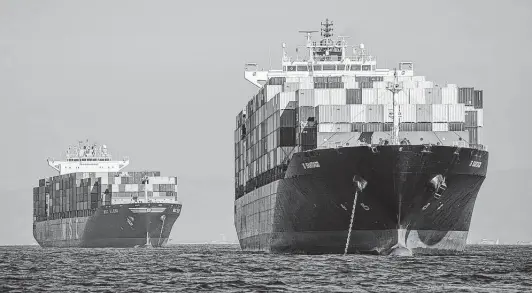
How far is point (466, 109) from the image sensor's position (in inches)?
2657

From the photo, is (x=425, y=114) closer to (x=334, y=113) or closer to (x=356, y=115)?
(x=356, y=115)

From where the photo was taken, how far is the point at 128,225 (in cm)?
12250

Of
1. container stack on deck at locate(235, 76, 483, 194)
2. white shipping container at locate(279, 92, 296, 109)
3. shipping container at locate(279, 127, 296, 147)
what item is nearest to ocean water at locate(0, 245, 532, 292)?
container stack on deck at locate(235, 76, 483, 194)

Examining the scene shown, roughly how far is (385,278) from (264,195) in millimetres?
32203

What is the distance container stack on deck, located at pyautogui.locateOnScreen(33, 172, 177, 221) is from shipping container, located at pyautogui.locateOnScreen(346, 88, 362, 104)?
64205mm

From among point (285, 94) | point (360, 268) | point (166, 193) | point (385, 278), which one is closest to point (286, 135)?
point (285, 94)

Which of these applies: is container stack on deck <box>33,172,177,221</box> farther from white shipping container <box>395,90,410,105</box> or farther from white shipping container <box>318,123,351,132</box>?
white shipping container <box>318,123,351,132</box>

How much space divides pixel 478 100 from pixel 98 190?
70.4 m

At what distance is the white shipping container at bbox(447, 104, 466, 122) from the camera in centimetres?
6318

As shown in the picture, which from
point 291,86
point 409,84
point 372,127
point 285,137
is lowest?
point 285,137

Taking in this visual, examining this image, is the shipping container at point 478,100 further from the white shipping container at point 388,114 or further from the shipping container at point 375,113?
the shipping container at point 375,113

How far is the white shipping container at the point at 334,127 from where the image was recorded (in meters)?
63.4

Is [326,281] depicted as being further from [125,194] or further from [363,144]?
[125,194]

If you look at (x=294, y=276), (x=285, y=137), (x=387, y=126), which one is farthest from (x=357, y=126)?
(x=294, y=276)
